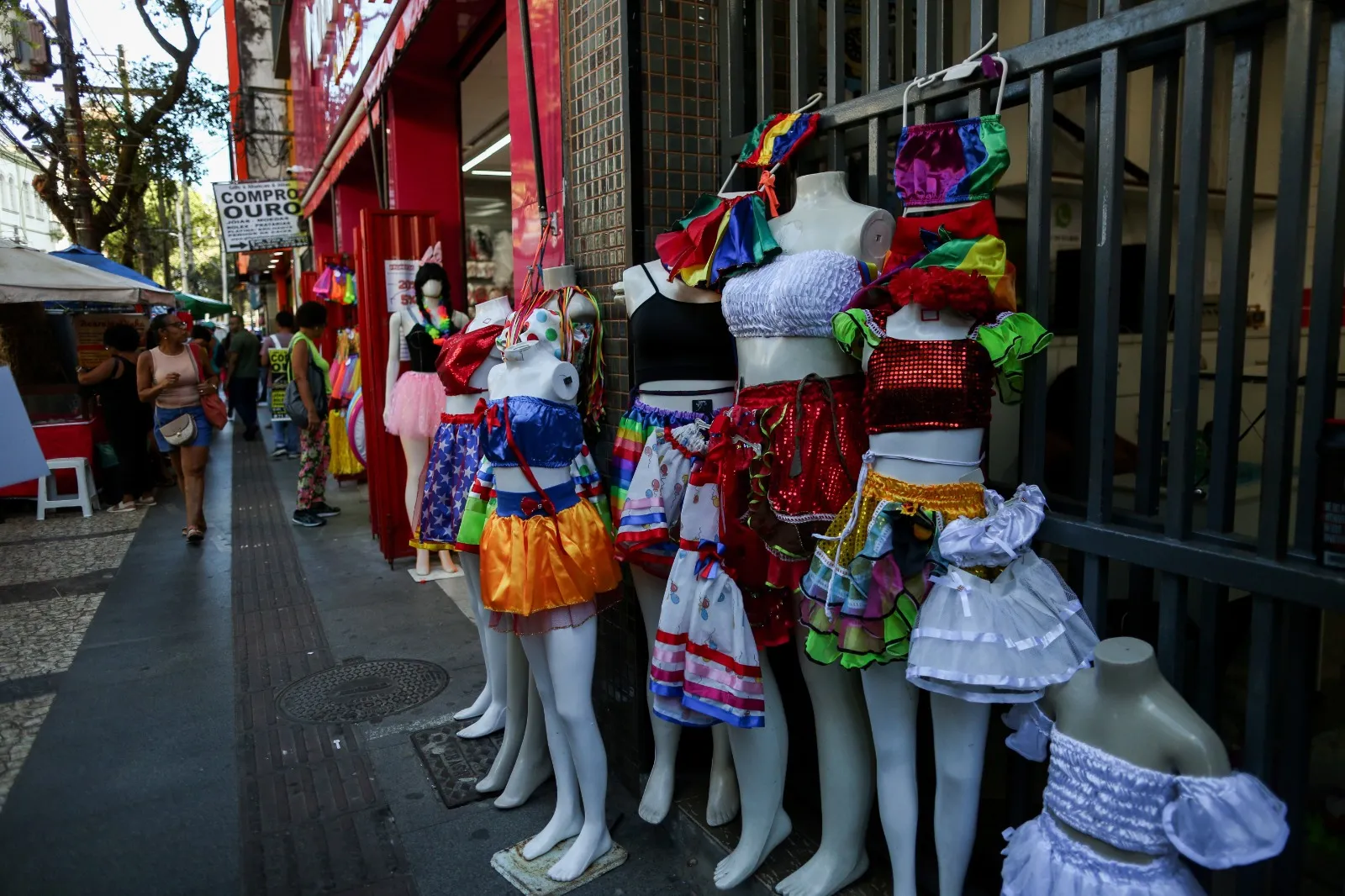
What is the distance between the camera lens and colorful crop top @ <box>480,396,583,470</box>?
110 inches

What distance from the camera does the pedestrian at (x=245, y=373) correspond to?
543 inches

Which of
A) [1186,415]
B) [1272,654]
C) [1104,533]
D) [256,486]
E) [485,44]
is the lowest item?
[256,486]

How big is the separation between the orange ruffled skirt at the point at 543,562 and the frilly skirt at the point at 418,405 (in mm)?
2765

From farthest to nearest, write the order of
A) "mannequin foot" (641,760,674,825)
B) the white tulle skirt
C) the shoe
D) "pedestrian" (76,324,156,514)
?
"pedestrian" (76,324,156,514), the shoe, "mannequin foot" (641,760,674,825), the white tulle skirt

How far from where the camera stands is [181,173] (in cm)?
1446

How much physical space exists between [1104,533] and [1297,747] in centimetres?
54

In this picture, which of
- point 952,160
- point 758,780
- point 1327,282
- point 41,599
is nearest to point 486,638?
point 758,780

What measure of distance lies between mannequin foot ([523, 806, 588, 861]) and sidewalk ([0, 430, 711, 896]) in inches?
5.6

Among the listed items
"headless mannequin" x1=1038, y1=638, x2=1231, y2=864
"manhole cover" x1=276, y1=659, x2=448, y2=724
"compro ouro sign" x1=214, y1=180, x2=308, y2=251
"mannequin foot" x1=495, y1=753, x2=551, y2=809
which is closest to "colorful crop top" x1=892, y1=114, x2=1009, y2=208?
"headless mannequin" x1=1038, y1=638, x2=1231, y2=864

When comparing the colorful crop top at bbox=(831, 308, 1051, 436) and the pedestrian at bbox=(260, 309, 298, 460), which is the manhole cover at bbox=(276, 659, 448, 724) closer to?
the colorful crop top at bbox=(831, 308, 1051, 436)

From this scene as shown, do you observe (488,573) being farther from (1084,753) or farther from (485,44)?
(485,44)

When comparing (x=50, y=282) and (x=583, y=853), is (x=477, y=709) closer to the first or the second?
(x=583, y=853)

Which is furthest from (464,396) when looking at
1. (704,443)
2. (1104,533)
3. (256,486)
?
(256,486)

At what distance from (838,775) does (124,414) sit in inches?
361
